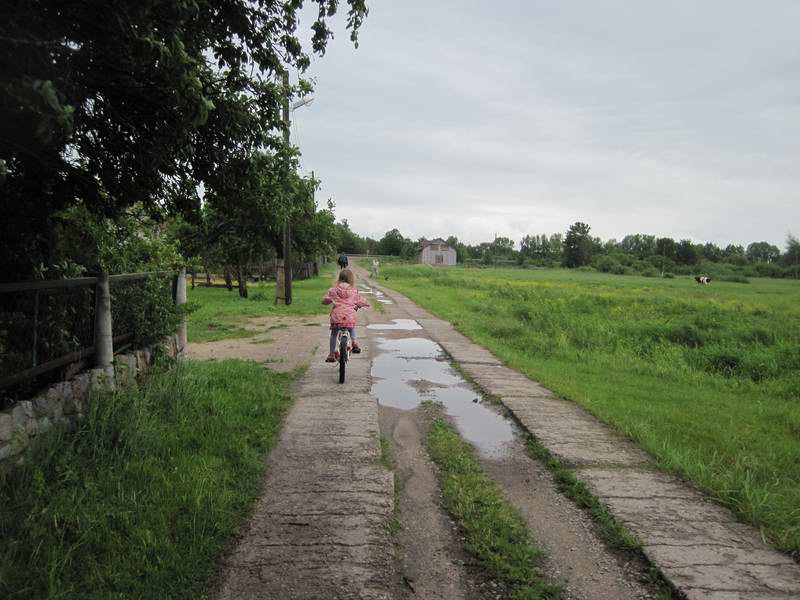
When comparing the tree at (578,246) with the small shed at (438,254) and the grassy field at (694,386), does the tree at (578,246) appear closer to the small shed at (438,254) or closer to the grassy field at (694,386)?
the small shed at (438,254)

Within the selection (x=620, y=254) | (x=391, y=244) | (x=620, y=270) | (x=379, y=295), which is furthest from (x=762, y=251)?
(x=379, y=295)

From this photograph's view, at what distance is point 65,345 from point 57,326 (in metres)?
0.19

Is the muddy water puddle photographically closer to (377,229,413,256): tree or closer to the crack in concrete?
the crack in concrete

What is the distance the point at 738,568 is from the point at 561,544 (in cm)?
94

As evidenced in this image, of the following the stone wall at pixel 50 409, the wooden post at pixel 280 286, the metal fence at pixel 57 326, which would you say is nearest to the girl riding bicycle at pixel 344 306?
the metal fence at pixel 57 326

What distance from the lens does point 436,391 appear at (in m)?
7.17

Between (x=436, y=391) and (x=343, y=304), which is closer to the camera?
(x=436, y=391)

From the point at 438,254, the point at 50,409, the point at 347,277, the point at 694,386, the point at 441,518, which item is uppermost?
the point at 438,254

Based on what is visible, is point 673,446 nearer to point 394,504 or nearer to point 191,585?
point 394,504

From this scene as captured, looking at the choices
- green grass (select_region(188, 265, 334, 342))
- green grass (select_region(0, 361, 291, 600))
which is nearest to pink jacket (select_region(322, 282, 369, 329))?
green grass (select_region(188, 265, 334, 342))

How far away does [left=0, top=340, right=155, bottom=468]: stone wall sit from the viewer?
345 cm

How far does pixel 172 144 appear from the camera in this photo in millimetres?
3736

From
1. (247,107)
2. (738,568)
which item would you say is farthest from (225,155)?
(738,568)

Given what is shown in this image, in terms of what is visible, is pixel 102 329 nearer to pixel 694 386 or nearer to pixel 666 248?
pixel 694 386
